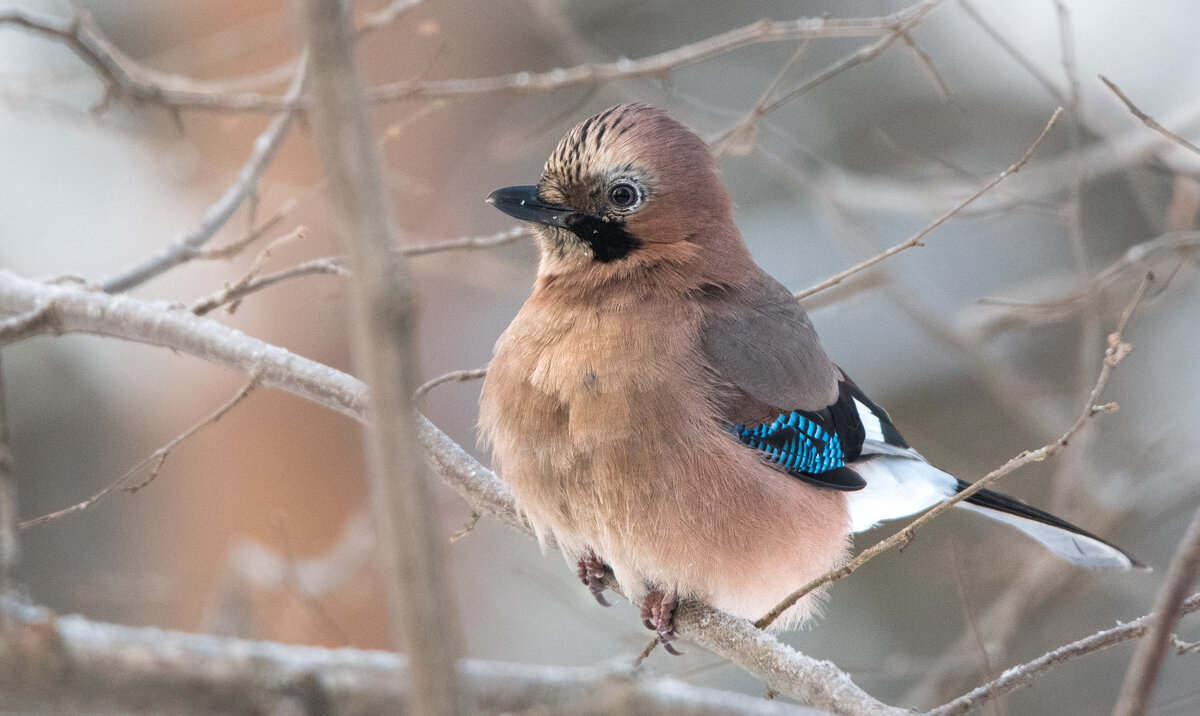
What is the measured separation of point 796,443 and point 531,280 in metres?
2.22

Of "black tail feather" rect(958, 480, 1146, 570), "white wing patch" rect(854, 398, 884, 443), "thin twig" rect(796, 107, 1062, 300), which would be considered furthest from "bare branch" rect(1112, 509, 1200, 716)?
"white wing patch" rect(854, 398, 884, 443)

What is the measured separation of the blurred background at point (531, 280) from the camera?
4.08 m

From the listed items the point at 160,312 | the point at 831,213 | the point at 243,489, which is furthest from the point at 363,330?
the point at 243,489

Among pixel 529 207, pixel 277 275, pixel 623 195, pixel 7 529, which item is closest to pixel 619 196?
pixel 623 195

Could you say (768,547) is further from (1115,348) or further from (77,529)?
(77,529)

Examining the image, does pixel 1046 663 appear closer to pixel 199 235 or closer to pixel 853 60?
pixel 853 60

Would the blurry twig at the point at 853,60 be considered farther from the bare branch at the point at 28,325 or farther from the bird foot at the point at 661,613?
the bare branch at the point at 28,325

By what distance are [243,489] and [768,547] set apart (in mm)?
3769

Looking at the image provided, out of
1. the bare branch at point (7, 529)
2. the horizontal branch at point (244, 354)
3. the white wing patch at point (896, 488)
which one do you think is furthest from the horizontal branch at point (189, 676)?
the white wing patch at point (896, 488)

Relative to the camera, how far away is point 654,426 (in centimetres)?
271

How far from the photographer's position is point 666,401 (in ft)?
9.01

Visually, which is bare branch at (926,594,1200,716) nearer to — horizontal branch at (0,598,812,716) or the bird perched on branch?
horizontal branch at (0,598,812,716)

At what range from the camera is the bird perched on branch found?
2.72 m

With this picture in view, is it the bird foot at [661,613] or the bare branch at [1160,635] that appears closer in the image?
the bare branch at [1160,635]
